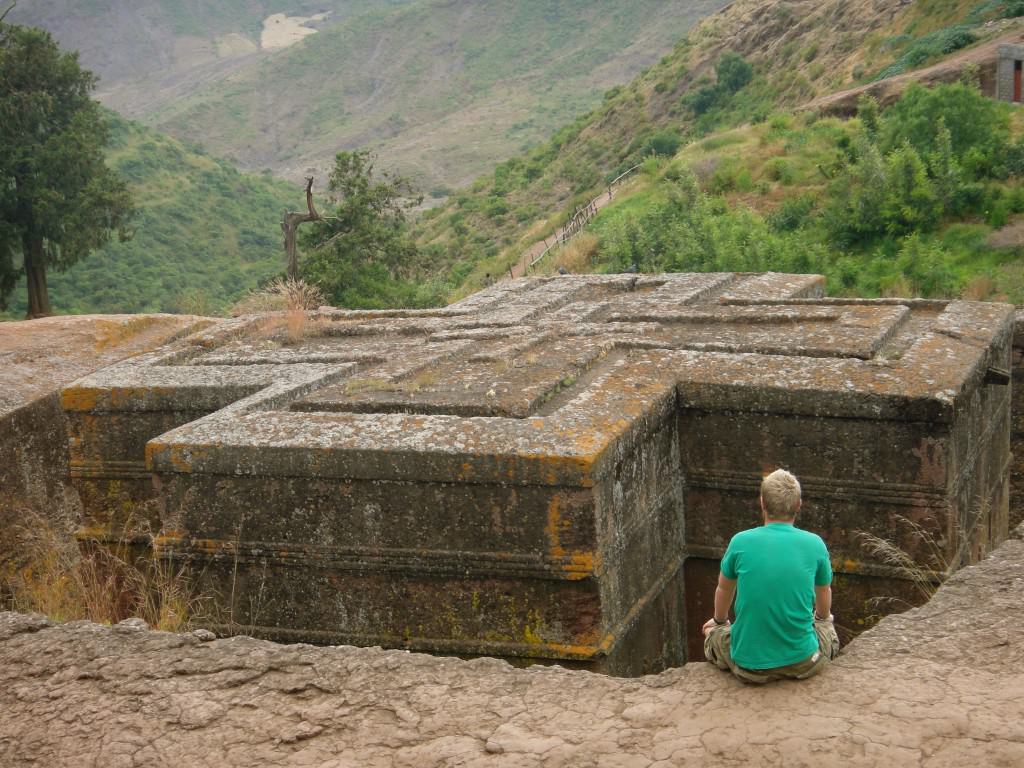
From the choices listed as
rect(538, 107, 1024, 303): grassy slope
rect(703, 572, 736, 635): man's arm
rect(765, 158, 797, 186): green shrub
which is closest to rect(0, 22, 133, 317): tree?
rect(538, 107, 1024, 303): grassy slope

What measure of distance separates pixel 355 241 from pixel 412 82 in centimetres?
7347

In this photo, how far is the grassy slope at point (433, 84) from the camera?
76375 mm

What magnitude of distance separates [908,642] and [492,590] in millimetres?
1996

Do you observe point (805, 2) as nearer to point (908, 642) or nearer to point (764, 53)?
point (764, 53)

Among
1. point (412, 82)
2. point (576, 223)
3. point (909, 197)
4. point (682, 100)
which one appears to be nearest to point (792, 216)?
point (909, 197)

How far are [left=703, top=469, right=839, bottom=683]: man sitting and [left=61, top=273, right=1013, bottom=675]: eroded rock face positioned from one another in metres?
1.38

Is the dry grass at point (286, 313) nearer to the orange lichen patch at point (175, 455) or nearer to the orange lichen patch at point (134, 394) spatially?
the orange lichen patch at point (134, 394)

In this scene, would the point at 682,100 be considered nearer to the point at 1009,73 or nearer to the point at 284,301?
the point at 1009,73

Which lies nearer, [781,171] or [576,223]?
[781,171]

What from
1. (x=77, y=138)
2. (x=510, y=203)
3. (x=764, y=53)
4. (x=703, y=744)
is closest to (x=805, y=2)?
(x=764, y=53)

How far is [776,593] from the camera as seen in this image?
3568 millimetres

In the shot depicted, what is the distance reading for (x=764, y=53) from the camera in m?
42.3

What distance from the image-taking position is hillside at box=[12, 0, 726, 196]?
250ft

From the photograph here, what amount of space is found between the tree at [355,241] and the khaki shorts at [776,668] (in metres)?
16.9
